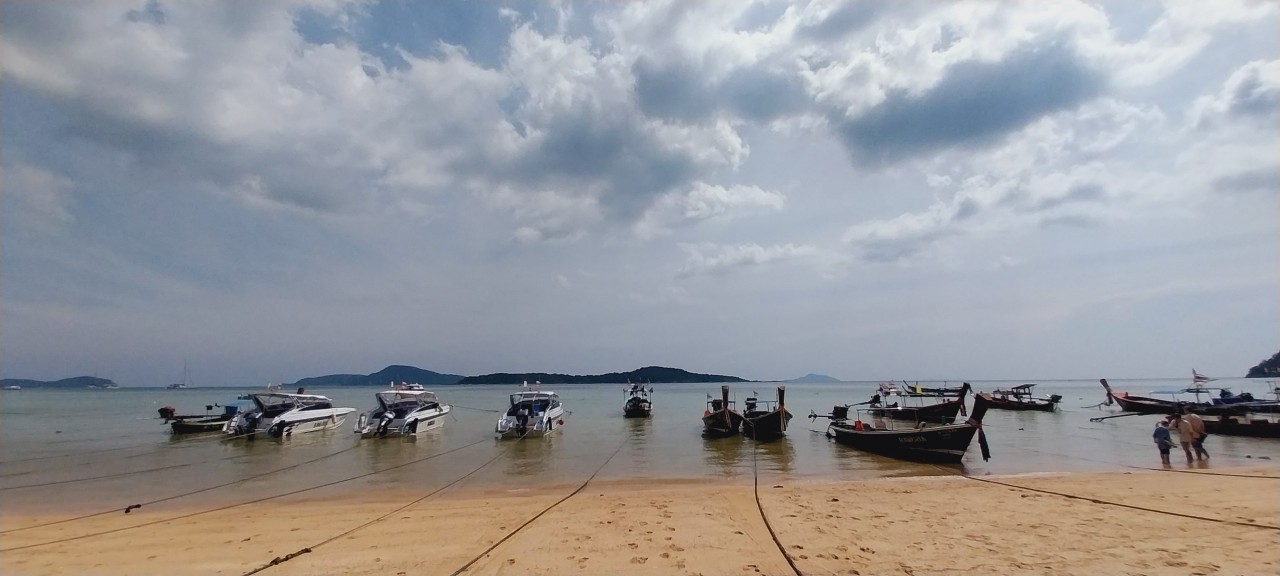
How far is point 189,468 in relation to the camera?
2284cm

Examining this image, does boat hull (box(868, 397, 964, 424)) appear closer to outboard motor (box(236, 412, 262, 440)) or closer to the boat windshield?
the boat windshield

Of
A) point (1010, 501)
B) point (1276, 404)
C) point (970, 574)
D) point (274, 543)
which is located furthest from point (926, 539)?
point (1276, 404)

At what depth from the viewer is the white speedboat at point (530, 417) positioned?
3275cm

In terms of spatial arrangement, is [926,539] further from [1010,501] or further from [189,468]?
[189,468]

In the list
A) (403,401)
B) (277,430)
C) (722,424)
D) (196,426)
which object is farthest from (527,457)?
(196,426)

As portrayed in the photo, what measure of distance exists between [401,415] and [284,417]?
669 cm

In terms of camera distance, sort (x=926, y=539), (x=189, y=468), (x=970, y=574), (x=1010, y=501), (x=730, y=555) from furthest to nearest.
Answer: (x=189, y=468)
(x=1010, y=501)
(x=926, y=539)
(x=730, y=555)
(x=970, y=574)

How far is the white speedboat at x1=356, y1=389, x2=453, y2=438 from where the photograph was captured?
34.2 m

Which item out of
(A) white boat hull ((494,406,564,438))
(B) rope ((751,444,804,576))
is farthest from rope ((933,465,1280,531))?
(A) white boat hull ((494,406,564,438))

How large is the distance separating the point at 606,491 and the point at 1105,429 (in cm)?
3553

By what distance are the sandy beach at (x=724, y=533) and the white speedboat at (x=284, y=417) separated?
69.7 feet

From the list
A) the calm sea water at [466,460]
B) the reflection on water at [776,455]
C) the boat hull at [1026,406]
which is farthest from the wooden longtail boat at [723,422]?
the boat hull at [1026,406]

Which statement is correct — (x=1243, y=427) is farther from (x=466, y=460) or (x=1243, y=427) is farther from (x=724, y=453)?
(x=466, y=460)

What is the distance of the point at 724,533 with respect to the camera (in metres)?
10.0
